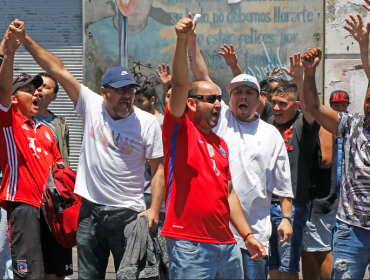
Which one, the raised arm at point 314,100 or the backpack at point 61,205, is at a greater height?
the raised arm at point 314,100

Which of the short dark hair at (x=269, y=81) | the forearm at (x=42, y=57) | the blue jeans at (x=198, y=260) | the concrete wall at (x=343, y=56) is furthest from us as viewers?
the concrete wall at (x=343, y=56)

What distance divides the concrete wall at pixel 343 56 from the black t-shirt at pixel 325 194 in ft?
15.1

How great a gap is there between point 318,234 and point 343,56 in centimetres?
528

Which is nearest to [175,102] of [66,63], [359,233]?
[359,233]

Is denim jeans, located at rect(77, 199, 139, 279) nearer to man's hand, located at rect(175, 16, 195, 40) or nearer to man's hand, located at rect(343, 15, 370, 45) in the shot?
man's hand, located at rect(175, 16, 195, 40)

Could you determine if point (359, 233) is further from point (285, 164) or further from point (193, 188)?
point (193, 188)

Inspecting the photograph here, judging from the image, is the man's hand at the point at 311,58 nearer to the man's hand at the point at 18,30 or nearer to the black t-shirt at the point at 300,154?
the black t-shirt at the point at 300,154

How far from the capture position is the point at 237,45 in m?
9.63

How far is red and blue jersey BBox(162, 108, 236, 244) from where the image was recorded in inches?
123

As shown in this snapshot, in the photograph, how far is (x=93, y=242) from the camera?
156 inches

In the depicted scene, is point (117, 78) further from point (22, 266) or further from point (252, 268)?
point (252, 268)

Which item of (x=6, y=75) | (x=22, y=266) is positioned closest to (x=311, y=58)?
(x=6, y=75)

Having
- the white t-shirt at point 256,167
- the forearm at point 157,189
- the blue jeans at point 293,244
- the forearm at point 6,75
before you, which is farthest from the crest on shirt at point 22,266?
the blue jeans at point 293,244

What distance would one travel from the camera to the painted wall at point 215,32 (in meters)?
9.49
